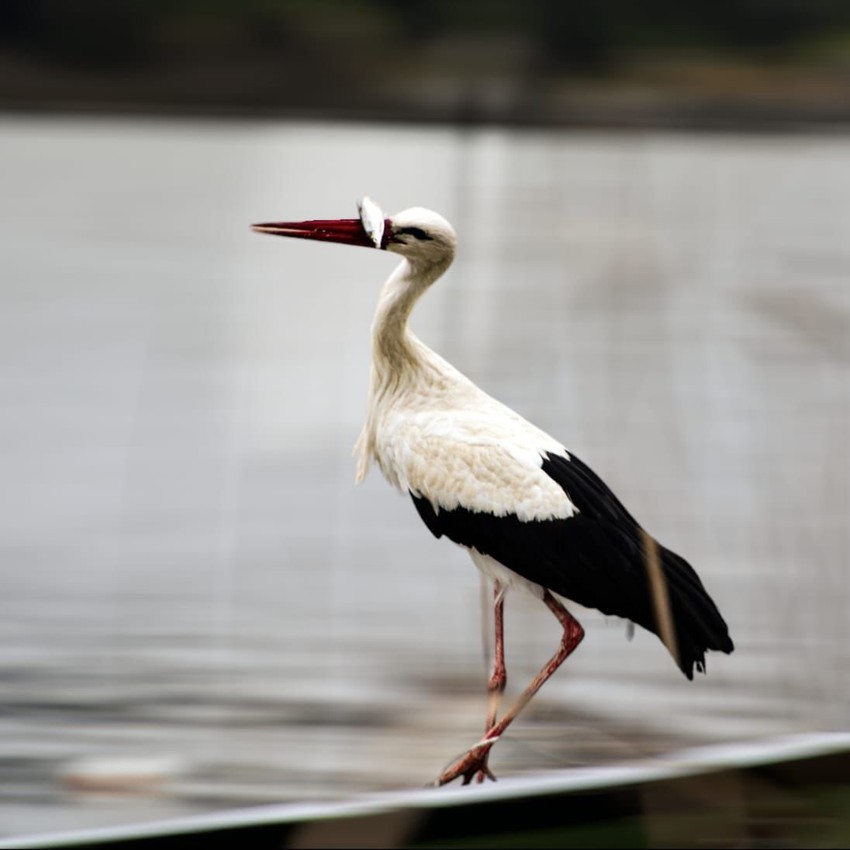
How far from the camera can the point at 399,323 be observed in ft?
2.81

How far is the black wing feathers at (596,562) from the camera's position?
2.71 feet

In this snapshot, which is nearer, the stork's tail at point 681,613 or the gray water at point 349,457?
the stork's tail at point 681,613

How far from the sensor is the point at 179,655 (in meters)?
1.47

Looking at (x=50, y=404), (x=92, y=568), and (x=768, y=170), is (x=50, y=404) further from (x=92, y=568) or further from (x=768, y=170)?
(x=768, y=170)

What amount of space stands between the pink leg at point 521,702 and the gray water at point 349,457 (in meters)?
0.05

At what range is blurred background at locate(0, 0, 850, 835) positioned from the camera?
3.93 feet

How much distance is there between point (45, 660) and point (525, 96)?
106 inches

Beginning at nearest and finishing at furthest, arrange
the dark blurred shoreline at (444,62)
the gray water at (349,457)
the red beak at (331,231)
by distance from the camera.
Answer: the red beak at (331,231), the gray water at (349,457), the dark blurred shoreline at (444,62)

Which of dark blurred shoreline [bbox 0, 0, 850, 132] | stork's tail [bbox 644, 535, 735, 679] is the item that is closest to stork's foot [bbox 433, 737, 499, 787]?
stork's tail [bbox 644, 535, 735, 679]

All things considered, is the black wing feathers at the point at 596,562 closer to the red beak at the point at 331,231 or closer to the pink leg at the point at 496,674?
the pink leg at the point at 496,674

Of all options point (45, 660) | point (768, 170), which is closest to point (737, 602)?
point (45, 660)

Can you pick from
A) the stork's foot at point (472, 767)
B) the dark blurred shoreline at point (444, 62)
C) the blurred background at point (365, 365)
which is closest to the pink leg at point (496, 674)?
the stork's foot at point (472, 767)

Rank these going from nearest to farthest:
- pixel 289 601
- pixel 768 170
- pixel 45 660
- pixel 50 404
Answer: pixel 45 660
pixel 289 601
pixel 50 404
pixel 768 170

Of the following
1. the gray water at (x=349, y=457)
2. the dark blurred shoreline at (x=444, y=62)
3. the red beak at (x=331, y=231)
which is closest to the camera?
the red beak at (x=331, y=231)
